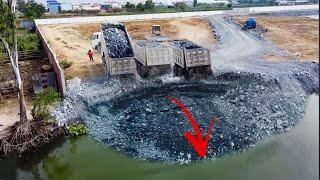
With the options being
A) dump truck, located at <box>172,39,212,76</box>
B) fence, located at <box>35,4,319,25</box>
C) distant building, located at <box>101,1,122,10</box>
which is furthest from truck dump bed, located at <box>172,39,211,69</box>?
distant building, located at <box>101,1,122,10</box>

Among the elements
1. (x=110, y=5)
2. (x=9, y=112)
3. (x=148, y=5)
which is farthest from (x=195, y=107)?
(x=110, y=5)

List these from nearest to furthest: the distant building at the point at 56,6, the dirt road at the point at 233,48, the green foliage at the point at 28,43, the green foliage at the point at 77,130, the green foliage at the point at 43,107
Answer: the green foliage at the point at 43,107, the green foliage at the point at 77,130, the dirt road at the point at 233,48, the green foliage at the point at 28,43, the distant building at the point at 56,6

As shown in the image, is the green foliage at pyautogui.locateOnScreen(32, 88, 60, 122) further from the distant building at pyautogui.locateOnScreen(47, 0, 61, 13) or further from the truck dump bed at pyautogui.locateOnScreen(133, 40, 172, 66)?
the distant building at pyautogui.locateOnScreen(47, 0, 61, 13)

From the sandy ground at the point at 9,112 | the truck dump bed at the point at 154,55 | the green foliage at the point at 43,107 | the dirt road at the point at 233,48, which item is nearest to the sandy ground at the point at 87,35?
the dirt road at the point at 233,48

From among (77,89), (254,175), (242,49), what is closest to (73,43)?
(77,89)

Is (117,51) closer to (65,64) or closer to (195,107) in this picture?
(65,64)

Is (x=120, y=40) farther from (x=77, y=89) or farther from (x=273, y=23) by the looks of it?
(x=273, y=23)

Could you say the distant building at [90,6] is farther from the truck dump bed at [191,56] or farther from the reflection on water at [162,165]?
the reflection on water at [162,165]
